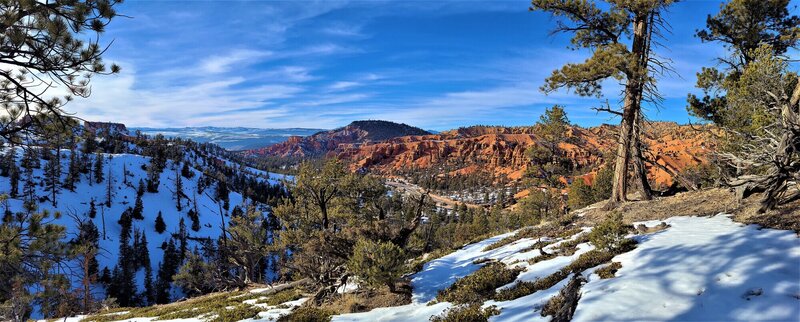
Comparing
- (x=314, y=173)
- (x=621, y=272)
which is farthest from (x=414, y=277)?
(x=314, y=173)

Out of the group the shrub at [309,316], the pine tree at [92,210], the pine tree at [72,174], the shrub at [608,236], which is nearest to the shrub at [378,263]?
the shrub at [309,316]

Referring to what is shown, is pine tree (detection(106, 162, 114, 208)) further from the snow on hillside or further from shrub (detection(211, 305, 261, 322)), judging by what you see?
shrub (detection(211, 305, 261, 322))

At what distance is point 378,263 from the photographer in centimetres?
1021

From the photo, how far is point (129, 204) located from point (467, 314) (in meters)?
172

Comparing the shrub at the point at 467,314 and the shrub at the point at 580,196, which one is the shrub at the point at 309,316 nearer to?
the shrub at the point at 467,314

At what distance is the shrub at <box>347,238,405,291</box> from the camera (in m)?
10.2

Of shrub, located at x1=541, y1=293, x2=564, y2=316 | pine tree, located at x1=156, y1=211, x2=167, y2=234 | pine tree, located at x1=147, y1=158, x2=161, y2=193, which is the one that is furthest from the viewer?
pine tree, located at x1=147, y1=158, x2=161, y2=193

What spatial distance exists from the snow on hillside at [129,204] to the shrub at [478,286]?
117567mm

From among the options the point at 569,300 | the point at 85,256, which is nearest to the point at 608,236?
the point at 569,300

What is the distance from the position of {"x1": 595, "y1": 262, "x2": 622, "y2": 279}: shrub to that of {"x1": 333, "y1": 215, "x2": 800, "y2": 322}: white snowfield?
0.47ft

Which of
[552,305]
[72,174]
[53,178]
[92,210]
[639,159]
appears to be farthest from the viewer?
[72,174]

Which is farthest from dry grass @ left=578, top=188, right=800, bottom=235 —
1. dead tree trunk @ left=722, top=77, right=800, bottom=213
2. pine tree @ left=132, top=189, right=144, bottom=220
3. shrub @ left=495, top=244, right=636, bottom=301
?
pine tree @ left=132, top=189, right=144, bottom=220

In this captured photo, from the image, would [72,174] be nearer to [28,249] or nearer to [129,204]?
[129,204]

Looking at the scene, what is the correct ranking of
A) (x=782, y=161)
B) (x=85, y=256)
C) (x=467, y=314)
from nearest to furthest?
(x=467, y=314)
(x=782, y=161)
(x=85, y=256)
